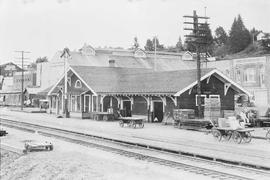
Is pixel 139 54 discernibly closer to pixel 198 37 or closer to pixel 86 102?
pixel 86 102

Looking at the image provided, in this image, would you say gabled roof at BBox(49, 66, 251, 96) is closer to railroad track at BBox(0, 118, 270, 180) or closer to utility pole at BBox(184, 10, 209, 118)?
utility pole at BBox(184, 10, 209, 118)

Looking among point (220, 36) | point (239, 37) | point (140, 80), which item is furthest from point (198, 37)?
point (220, 36)

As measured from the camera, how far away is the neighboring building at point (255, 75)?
39.6 metres

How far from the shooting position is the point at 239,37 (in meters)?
58.1

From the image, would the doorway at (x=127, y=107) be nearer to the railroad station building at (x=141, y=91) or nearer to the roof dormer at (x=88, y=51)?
the railroad station building at (x=141, y=91)

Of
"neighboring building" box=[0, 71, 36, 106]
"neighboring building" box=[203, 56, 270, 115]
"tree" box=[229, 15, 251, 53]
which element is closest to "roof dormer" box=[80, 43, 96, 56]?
"neighboring building" box=[0, 71, 36, 106]

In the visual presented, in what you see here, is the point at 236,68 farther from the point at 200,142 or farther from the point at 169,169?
the point at 169,169

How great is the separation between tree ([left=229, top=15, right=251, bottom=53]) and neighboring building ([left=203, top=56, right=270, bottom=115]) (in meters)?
13.3

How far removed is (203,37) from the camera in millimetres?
27219

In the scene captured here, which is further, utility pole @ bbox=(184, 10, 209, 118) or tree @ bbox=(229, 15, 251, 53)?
tree @ bbox=(229, 15, 251, 53)

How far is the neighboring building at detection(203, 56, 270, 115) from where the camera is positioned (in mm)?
39625

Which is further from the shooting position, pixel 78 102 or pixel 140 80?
pixel 78 102

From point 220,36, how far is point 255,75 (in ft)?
166

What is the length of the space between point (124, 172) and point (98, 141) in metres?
8.23
